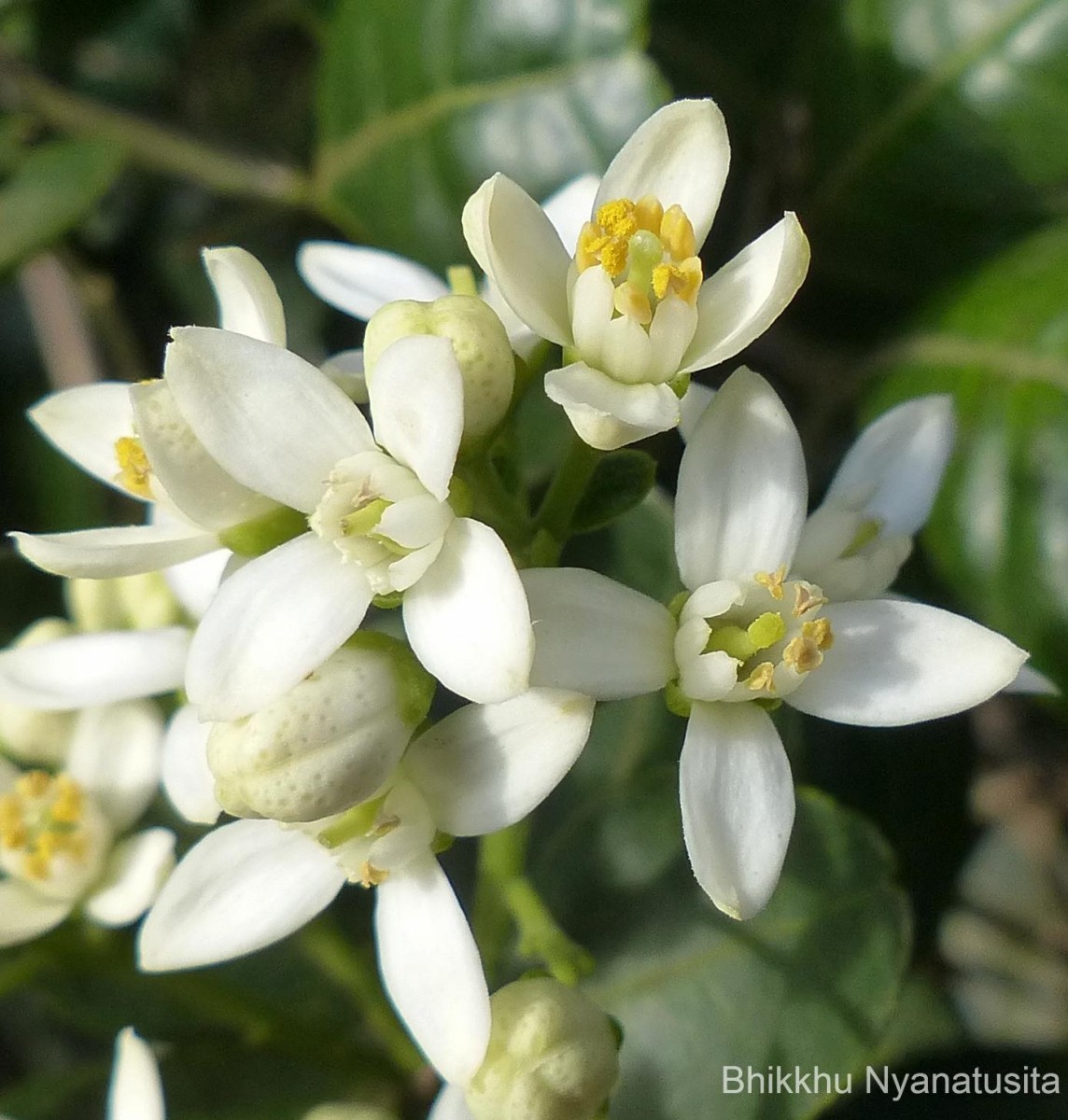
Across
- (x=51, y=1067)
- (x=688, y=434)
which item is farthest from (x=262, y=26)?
(x=51, y=1067)

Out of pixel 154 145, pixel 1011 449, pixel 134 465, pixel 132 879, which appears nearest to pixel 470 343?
pixel 134 465

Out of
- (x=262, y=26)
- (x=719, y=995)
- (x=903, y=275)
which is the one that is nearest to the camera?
(x=719, y=995)

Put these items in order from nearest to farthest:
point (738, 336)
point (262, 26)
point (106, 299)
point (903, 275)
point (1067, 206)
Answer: point (738, 336) → point (1067, 206) → point (903, 275) → point (106, 299) → point (262, 26)

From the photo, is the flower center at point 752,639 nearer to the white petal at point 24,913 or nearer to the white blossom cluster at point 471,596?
the white blossom cluster at point 471,596

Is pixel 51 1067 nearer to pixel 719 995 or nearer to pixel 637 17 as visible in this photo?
pixel 719 995

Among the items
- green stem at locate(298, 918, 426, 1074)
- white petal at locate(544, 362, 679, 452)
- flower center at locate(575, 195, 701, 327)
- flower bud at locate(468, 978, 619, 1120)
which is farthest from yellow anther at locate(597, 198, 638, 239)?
green stem at locate(298, 918, 426, 1074)

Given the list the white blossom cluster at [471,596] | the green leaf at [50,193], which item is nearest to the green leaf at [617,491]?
the white blossom cluster at [471,596]

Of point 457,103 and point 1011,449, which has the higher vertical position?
point 457,103

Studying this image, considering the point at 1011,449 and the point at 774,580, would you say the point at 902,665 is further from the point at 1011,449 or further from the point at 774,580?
the point at 1011,449
